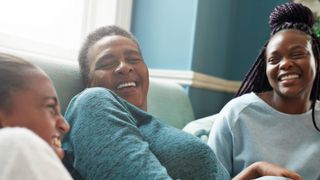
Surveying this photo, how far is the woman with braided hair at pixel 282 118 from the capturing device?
1.31m

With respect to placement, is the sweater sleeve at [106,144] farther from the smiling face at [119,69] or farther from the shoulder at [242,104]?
the shoulder at [242,104]

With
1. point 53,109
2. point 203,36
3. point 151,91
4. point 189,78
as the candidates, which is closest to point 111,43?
point 151,91

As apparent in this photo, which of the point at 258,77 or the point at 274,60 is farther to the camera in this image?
the point at 258,77

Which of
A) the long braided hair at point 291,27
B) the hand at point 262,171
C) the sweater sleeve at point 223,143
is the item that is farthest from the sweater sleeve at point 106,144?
the long braided hair at point 291,27

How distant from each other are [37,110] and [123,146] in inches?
8.6

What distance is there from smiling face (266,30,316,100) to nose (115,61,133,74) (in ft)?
1.56

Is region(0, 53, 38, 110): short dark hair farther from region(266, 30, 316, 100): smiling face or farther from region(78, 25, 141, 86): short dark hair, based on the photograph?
region(266, 30, 316, 100): smiling face

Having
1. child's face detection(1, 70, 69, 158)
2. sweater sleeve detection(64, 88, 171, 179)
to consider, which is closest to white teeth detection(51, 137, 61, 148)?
child's face detection(1, 70, 69, 158)

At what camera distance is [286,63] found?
1.32 metres

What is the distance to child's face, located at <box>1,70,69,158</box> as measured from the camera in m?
0.65

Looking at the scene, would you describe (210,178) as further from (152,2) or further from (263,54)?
(152,2)

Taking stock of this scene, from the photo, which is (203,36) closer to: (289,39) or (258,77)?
(258,77)

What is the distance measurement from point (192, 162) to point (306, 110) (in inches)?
24.8

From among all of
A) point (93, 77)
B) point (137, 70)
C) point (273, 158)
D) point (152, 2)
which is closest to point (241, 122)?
point (273, 158)
